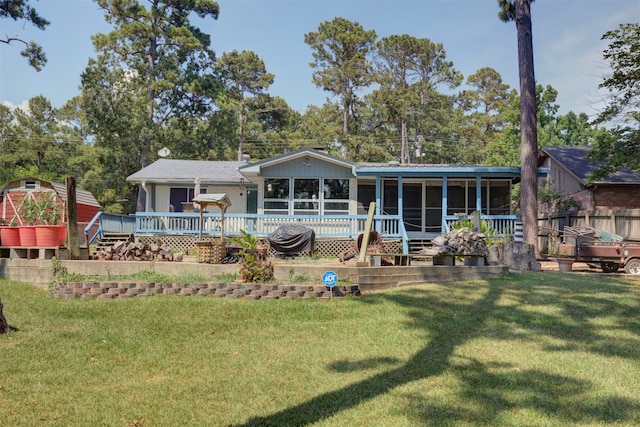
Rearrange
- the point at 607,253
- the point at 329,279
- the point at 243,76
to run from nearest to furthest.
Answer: the point at 329,279
the point at 607,253
the point at 243,76

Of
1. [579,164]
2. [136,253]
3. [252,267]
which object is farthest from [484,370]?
[579,164]

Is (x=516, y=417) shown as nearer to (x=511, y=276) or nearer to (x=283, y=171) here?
(x=511, y=276)

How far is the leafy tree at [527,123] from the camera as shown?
12641mm

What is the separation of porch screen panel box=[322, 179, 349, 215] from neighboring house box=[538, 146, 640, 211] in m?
8.23

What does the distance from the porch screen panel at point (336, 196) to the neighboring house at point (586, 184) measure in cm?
823

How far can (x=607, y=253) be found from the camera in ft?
34.8

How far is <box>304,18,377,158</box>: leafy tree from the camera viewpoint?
31.4 meters

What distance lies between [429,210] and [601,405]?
13247 mm

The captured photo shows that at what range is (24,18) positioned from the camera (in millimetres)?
14977

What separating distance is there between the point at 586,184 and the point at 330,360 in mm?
13716

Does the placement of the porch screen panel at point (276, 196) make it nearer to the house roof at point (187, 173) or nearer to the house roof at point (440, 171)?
the house roof at point (187, 173)

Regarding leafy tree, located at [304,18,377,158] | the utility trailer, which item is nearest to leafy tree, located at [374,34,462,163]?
leafy tree, located at [304,18,377,158]

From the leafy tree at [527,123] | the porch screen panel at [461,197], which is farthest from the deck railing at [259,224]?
the porch screen panel at [461,197]

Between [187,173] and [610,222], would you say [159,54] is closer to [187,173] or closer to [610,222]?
[187,173]
